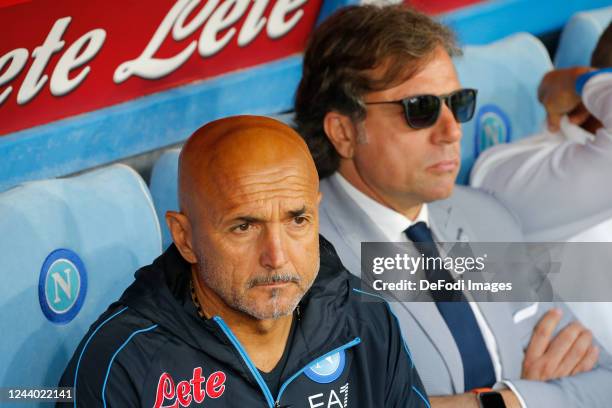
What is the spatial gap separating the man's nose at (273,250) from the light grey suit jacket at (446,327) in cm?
52

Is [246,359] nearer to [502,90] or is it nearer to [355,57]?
[355,57]

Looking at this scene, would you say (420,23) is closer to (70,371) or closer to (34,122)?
(34,122)

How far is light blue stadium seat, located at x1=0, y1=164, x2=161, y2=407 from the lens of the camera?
5.62 ft

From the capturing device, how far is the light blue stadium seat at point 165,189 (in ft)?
7.08

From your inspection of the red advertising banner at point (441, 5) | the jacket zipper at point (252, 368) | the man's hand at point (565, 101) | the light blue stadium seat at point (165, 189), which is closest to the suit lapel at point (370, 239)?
the light blue stadium seat at point (165, 189)

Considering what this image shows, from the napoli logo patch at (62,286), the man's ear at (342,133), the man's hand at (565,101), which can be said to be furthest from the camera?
the man's hand at (565,101)

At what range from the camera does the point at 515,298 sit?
7.58ft

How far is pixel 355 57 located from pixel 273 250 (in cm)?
75

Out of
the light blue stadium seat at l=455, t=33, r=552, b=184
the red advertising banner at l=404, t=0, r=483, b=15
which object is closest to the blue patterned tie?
the light blue stadium seat at l=455, t=33, r=552, b=184

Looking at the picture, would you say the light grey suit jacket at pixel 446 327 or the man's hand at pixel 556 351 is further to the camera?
the man's hand at pixel 556 351

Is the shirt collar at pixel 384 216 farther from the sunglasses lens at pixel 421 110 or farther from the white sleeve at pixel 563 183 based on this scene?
the white sleeve at pixel 563 183

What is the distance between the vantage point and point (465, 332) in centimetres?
214

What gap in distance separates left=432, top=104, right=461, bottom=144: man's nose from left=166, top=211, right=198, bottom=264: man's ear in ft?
2.37

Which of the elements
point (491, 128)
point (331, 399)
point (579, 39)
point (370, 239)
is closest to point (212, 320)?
point (331, 399)
